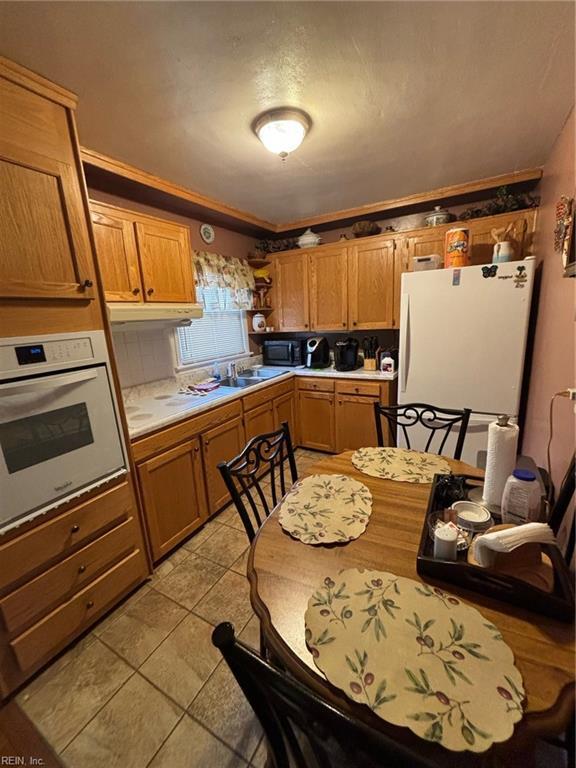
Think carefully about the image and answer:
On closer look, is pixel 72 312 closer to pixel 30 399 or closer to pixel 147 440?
pixel 30 399

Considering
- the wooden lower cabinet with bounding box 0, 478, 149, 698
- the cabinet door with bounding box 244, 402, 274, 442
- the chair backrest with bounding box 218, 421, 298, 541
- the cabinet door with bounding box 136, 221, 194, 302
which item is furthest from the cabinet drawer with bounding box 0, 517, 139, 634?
the cabinet door with bounding box 136, 221, 194, 302

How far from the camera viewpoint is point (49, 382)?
1.27 meters

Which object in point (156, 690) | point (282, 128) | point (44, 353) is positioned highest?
point (282, 128)

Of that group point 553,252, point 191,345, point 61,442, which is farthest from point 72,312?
point 553,252

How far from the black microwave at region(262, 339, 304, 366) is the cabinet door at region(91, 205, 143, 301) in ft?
5.55

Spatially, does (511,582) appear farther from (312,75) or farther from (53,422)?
(312,75)

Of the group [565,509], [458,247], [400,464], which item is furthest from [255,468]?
[458,247]

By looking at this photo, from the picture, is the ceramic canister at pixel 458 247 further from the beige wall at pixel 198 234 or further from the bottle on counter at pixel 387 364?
the beige wall at pixel 198 234

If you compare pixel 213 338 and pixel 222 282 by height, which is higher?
pixel 222 282

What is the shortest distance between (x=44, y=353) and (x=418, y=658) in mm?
1551

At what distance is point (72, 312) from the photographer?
4.52 ft

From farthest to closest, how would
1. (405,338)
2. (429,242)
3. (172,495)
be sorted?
1. (429,242)
2. (405,338)
3. (172,495)

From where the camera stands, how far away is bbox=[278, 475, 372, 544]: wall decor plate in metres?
1.01

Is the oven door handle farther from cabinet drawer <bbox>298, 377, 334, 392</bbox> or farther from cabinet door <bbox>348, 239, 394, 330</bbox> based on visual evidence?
cabinet door <bbox>348, 239, 394, 330</bbox>
